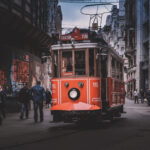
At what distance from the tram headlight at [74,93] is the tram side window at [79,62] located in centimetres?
63

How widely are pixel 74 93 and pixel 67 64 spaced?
44.8 inches

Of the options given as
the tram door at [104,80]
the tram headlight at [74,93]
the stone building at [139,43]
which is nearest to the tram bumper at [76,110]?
the tram headlight at [74,93]

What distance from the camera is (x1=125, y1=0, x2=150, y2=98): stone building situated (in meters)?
43.2

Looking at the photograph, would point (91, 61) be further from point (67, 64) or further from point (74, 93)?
point (74, 93)

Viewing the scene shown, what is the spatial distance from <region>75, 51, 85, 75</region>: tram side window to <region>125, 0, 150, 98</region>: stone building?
30760 mm

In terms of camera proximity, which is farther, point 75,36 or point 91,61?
point 75,36

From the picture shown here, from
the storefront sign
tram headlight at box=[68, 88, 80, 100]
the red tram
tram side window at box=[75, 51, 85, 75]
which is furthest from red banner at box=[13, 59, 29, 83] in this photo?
tram headlight at box=[68, 88, 80, 100]

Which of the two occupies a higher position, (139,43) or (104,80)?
(139,43)

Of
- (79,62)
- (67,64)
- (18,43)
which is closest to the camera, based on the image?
(79,62)

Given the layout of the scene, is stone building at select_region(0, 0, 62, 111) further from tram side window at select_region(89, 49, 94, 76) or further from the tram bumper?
the tram bumper

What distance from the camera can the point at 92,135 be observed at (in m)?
9.32

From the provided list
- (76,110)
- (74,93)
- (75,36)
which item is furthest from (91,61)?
(76,110)

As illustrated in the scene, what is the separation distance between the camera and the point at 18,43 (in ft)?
62.8

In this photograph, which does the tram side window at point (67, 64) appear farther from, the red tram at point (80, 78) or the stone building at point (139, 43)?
the stone building at point (139, 43)
